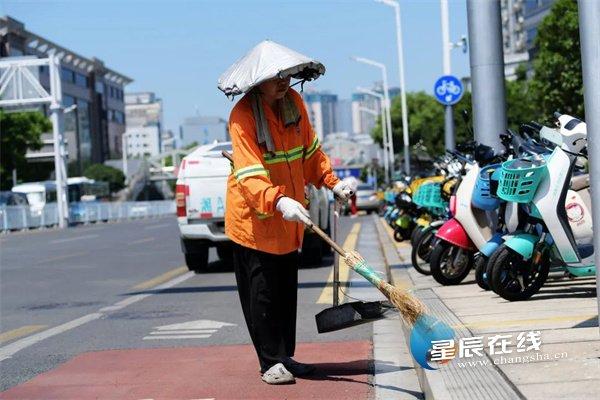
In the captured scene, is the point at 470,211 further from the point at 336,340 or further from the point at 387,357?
the point at 387,357

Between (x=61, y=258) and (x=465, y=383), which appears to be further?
A: (x=61, y=258)

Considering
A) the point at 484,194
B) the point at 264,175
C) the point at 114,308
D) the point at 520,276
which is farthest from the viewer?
the point at 114,308

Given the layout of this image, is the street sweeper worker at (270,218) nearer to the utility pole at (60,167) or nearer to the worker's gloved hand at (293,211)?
the worker's gloved hand at (293,211)

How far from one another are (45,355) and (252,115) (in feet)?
8.90

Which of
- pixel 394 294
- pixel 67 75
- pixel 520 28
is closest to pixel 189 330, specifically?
pixel 394 294

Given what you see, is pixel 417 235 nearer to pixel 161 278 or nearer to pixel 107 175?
pixel 161 278

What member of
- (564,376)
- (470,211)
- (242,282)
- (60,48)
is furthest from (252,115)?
(60,48)

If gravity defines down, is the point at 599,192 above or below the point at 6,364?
above

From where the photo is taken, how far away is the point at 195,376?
21.2 ft

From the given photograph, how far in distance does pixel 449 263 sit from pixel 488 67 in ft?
8.35

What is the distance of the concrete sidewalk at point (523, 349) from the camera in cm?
472

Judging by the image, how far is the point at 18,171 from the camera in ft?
244

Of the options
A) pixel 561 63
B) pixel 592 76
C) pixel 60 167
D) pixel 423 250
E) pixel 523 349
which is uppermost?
pixel 561 63

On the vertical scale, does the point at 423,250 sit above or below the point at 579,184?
below
